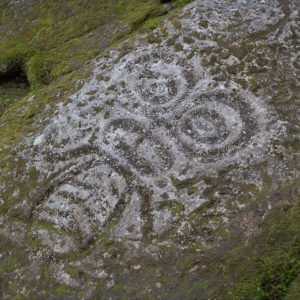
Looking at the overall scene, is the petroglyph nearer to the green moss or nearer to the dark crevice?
the green moss

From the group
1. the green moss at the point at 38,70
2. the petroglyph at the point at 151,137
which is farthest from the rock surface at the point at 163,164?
the green moss at the point at 38,70

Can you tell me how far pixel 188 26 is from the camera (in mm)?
3385

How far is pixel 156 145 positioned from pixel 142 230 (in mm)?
747

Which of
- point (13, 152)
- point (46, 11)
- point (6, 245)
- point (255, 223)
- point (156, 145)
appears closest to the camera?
point (255, 223)

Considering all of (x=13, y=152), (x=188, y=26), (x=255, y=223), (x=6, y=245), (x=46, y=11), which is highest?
(x=46, y=11)

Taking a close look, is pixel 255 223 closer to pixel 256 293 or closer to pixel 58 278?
pixel 256 293

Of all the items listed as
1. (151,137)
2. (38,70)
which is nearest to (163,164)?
(151,137)

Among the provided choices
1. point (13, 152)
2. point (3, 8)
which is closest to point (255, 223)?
point (13, 152)

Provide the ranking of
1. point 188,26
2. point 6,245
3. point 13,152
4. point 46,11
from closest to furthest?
point 6,245 < point 13,152 < point 188,26 < point 46,11

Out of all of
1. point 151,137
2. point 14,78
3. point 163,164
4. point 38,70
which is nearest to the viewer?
point 163,164

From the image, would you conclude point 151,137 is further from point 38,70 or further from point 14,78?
point 14,78

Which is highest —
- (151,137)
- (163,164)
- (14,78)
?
(14,78)

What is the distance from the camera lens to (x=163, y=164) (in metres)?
2.62

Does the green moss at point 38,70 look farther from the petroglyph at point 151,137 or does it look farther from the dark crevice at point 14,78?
the petroglyph at point 151,137
